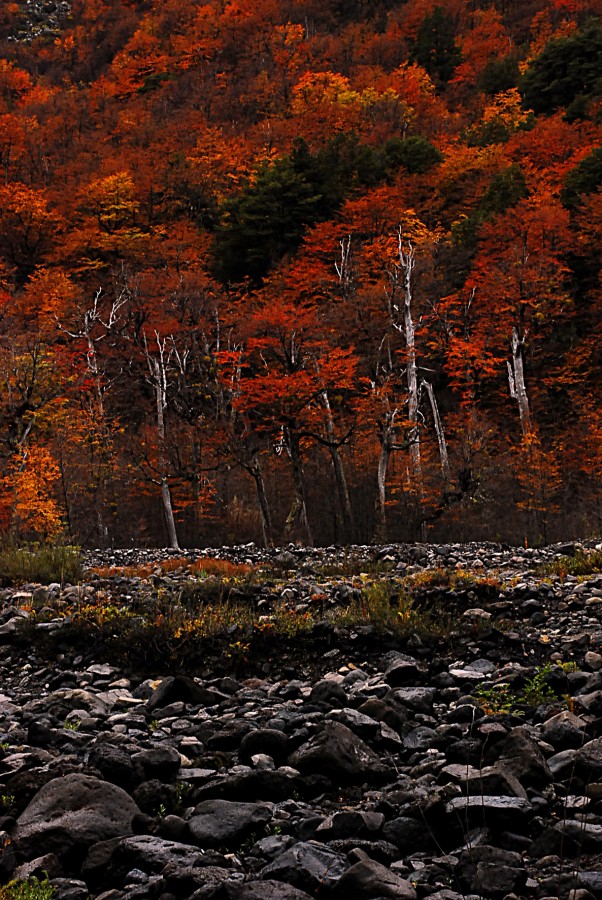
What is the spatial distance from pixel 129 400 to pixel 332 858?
112 ft

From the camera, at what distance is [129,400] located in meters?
35.9

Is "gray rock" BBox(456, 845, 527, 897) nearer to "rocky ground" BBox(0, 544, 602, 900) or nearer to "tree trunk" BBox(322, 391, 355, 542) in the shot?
"rocky ground" BBox(0, 544, 602, 900)

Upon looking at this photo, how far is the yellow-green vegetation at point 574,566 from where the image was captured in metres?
10.9

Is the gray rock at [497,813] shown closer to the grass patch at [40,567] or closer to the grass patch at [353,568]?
the grass patch at [353,568]

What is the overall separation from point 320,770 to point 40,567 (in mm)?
9225

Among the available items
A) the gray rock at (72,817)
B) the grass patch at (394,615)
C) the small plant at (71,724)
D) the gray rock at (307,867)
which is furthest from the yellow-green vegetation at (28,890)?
the grass patch at (394,615)

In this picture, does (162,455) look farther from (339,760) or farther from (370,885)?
(370,885)

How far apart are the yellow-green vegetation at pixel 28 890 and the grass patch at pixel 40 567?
29.1ft

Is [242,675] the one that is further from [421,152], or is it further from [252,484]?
[421,152]

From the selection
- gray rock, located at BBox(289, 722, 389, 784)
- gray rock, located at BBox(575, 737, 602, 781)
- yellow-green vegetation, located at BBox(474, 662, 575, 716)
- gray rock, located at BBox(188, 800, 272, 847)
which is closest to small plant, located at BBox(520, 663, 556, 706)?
yellow-green vegetation, located at BBox(474, 662, 575, 716)

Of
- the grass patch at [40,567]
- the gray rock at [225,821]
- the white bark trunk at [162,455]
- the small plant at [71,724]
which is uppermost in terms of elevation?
the white bark trunk at [162,455]

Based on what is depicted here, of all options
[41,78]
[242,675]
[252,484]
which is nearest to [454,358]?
[252,484]

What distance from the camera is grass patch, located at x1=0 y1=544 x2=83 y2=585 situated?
39.1 ft

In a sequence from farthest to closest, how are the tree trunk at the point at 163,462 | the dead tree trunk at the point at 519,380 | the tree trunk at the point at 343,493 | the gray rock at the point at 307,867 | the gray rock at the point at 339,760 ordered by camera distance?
1. the dead tree trunk at the point at 519,380
2. the tree trunk at the point at 163,462
3. the tree trunk at the point at 343,493
4. the gray rock at the point at 339,760
5. the gray rock at the point at 307,867
